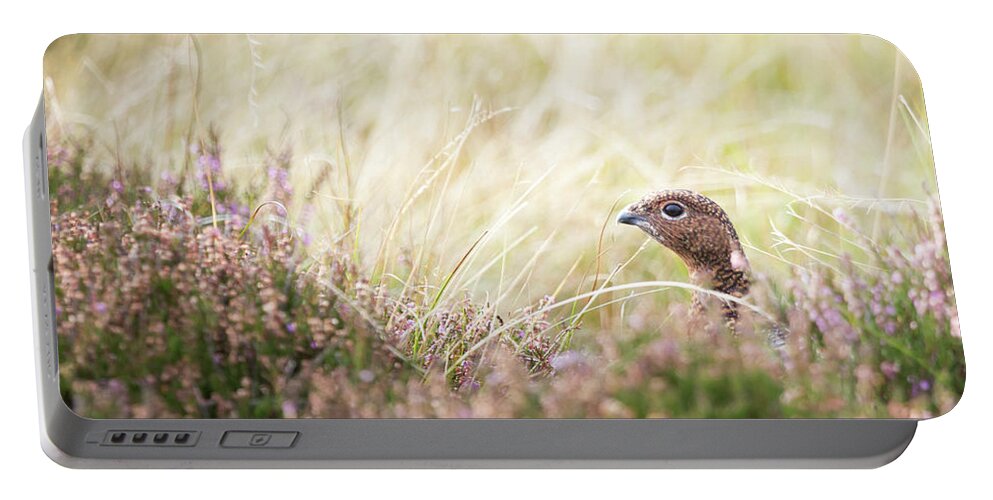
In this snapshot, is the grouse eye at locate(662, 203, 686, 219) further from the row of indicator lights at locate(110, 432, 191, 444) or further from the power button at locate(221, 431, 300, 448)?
the row of indicator lights at locate(110, 432, 191, 444)

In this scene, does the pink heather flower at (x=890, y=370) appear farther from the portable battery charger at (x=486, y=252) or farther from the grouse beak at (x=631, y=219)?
the grouse beak at (x=631, y=219)

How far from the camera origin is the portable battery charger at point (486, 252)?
1.84m

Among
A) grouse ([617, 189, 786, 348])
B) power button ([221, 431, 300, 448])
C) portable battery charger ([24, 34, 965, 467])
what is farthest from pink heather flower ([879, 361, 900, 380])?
power button ([221, 431, 300, 448])

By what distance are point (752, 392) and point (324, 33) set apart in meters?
1.06

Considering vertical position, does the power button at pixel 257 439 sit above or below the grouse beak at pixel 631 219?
below

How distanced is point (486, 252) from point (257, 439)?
0.55 meters

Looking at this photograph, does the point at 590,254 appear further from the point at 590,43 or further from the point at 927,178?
the point at 927,178

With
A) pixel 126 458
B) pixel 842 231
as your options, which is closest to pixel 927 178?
pixel 842 231

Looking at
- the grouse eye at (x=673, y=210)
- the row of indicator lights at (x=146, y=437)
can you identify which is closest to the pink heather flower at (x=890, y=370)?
the grouse eye at (x=673, y=210)

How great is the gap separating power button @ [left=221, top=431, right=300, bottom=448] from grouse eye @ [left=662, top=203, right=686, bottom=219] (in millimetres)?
801

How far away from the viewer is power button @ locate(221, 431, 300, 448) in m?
1.89

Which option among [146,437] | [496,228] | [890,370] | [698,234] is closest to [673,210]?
[698,234]

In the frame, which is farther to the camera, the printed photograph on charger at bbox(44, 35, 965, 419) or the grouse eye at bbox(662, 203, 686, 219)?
the grouse eye at bbox(662, 203, 686, 219)

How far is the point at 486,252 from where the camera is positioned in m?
1.90
